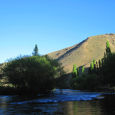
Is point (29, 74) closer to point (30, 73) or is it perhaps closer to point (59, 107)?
point (30, 73)

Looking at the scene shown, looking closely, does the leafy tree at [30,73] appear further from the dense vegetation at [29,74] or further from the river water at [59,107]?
the river water at [59,107]

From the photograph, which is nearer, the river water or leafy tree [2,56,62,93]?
the river water

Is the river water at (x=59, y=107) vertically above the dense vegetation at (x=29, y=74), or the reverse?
the dense vegetation at (x=29, y=74)

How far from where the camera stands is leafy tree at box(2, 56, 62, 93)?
4000 cm

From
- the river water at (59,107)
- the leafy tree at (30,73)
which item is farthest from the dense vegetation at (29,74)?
the river water at (59,107)

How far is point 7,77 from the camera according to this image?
4162 cm

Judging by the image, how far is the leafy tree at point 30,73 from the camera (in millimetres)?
40000

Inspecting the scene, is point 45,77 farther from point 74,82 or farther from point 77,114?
point 74,82

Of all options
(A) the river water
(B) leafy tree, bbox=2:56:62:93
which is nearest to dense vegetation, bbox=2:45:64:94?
(B) leafy tree, bbox=2:56:62:93

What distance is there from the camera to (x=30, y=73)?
131 ft

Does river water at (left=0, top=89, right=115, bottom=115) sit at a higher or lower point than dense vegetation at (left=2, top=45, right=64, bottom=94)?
lower

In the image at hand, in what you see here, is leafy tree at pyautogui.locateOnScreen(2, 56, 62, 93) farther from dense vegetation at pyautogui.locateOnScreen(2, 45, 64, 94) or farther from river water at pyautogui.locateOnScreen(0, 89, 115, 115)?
river water at pyautogui.locateOnScreen(0, 89, 115, 115)

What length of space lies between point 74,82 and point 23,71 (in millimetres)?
54035

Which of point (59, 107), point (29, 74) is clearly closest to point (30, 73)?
point (29, 74)
